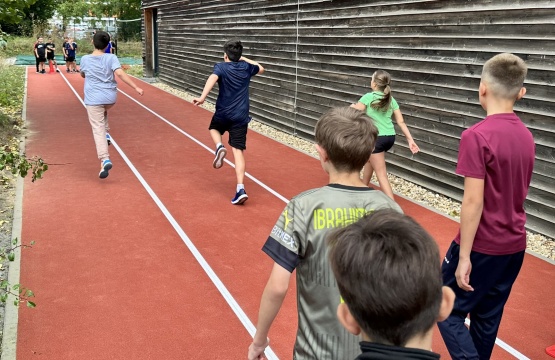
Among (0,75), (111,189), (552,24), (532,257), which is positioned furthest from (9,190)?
(0,75)

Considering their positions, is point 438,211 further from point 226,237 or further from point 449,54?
point 226,237

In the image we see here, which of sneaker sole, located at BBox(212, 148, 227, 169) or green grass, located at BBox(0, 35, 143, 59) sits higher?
green grass, located at BBox(0, 35, 143, 59)

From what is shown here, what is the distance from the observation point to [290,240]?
219cm

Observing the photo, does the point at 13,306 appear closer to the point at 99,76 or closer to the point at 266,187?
the point at 99,76

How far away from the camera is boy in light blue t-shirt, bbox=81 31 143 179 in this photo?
8.13m

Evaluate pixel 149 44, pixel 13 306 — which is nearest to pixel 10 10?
pixel 13 306

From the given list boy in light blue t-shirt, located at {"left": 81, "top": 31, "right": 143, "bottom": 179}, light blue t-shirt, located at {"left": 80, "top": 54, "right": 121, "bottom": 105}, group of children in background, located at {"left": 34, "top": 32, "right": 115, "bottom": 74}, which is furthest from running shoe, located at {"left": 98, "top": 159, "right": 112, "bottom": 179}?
group of children in background, located at {"left": 34, "top": 32, "right": 115, "bottom": 74}

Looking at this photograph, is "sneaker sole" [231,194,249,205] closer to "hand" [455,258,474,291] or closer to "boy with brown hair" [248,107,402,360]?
"hand" [455,258,474,291]

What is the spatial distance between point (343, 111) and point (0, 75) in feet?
76.4

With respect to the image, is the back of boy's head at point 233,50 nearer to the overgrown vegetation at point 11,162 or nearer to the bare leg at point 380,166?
the bare leg at point 380,166

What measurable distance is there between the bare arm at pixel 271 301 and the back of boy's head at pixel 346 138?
0.50 meters

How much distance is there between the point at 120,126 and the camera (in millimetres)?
13930

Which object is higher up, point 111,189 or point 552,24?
point 552,24

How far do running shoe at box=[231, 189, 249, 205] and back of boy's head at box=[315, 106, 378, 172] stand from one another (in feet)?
16.9
